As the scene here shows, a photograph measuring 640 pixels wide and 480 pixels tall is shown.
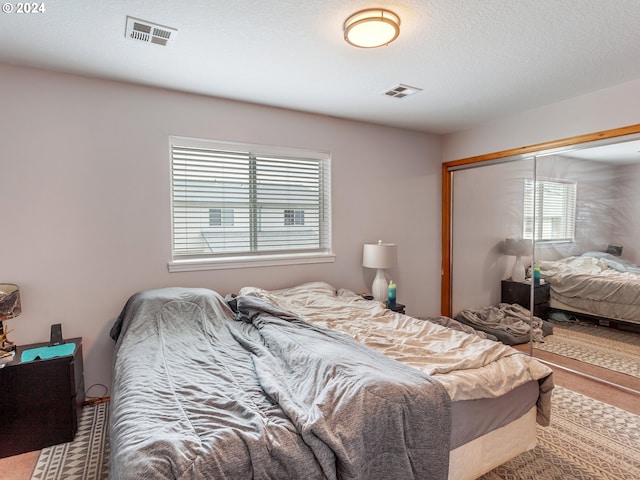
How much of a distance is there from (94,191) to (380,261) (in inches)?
100

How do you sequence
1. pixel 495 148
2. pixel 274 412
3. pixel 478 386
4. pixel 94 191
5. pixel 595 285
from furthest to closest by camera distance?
pixel 495 148
pixel 595 285
pixel 94 191
pixel 478 386
pixel 274 412

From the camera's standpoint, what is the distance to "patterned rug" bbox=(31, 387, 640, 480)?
74.7 inches

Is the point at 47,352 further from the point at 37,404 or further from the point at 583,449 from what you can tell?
the point at 583,449

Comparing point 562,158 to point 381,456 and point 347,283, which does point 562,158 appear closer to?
point 347,283

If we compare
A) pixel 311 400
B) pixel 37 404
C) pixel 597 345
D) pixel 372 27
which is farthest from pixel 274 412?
pixel 597 345

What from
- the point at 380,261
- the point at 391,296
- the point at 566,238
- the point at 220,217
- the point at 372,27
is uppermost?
the point at 372,27

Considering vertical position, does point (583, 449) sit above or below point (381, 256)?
below

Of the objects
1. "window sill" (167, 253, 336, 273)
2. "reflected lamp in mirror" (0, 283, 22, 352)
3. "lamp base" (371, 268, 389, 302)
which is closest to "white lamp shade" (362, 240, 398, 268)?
"lamp base" (371, 268, 389, 302)

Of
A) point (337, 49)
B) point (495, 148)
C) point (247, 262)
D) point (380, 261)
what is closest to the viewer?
point (337, 49)

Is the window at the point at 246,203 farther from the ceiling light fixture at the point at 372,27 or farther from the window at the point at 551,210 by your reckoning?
the window at the point at 551,210

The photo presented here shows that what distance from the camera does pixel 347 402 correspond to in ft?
4.47

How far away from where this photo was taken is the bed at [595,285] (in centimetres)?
294

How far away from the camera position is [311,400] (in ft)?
4.66

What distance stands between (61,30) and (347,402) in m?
2.50
